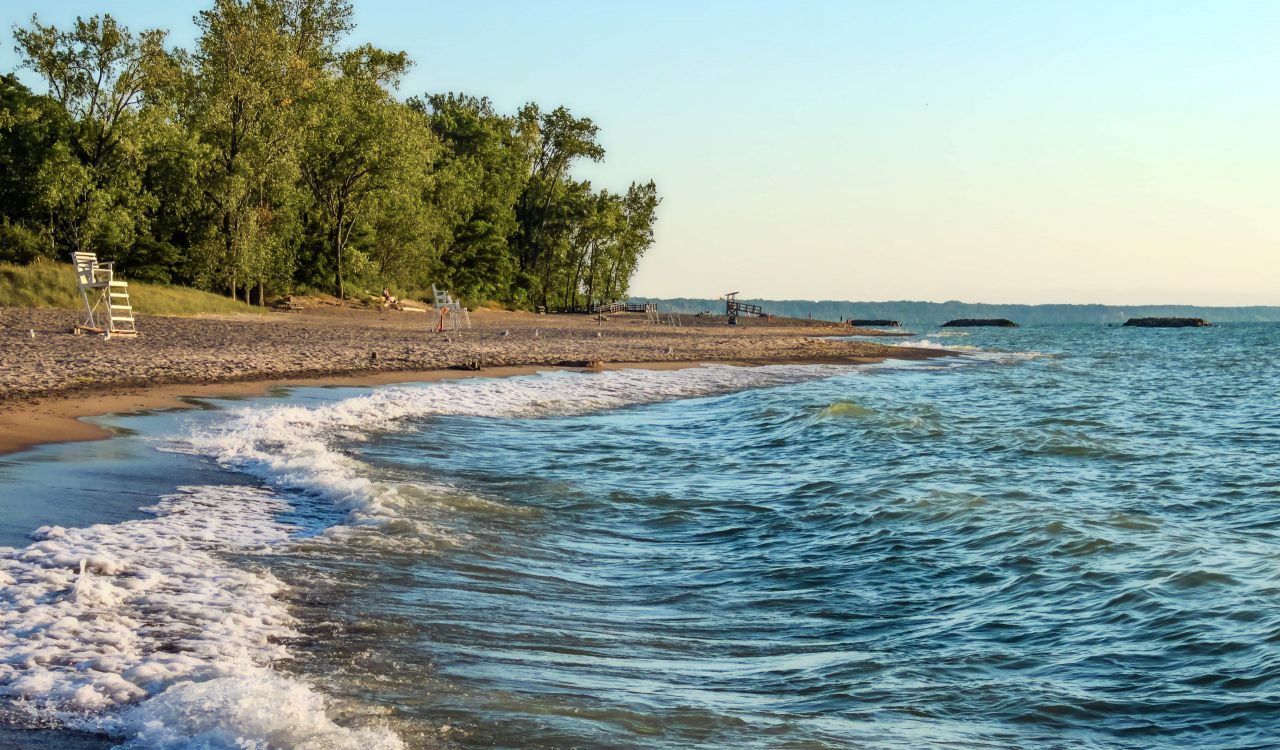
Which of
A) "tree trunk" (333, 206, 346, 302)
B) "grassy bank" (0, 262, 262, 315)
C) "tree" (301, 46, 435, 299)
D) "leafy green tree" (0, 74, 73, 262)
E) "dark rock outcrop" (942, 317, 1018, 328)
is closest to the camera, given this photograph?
"grassy bank" (0, 262, 262, 315)

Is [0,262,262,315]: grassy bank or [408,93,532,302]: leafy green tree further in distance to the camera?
[408,93,532,302]: leafy green tree

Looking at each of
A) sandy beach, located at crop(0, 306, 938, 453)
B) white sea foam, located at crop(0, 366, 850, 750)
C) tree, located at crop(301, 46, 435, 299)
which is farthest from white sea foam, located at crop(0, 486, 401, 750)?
tree, located at crop(301, 46, 435, 299)

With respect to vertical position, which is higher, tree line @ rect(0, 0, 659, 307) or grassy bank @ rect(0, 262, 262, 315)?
tree line @ rect(0, 0, 659, 307)

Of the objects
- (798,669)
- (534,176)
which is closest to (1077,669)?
(798,669)

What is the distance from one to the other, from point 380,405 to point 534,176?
65.2 meters

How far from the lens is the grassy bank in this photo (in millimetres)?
33219

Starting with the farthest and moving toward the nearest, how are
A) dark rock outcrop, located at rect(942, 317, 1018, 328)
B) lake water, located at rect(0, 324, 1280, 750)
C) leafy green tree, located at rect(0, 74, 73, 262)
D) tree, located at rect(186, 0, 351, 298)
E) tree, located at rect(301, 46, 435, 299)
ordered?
dark rock outcrop, located at rect(942, 317, 1018, 328), tree, located at rect(301, 46, 435, 299), tree, located at rect(186, 0, 351, 298), leafy green tree, located at rect(0, 74, 73, 262), lake water, located at rect(0, 324, 1280, 750)

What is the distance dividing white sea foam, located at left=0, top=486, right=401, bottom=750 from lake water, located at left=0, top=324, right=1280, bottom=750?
0.07ft

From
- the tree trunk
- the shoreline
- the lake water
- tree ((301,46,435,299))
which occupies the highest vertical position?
tree ((301,46,435,299))

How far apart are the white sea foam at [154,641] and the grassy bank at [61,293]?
94.2 ft

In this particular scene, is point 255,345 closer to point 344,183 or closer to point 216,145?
point 216,145

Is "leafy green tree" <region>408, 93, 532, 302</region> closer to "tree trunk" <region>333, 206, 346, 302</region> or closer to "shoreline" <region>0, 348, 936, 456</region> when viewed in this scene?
"tree trunk" <region>333, 206, 346, 302</region>

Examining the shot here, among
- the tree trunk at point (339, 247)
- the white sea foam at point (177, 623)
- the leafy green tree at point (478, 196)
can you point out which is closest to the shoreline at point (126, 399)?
the white sea foam at point (177, 623)

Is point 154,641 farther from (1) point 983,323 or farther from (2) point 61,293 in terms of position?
(1) point 983,323
